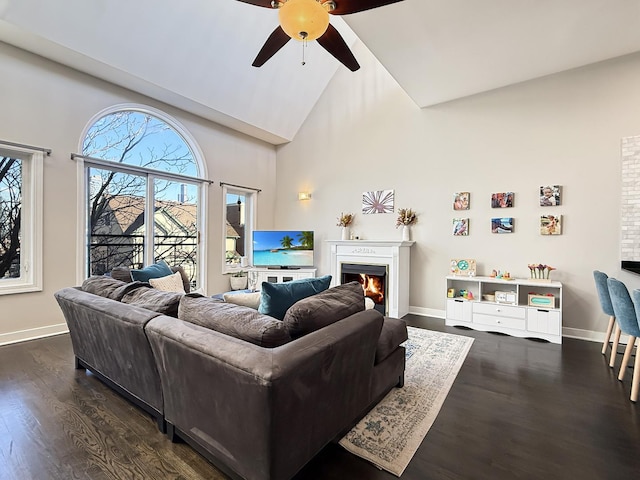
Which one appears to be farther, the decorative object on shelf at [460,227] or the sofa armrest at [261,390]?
the decorative object on shelf at [460,227]

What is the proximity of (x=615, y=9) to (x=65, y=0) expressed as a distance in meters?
5.08

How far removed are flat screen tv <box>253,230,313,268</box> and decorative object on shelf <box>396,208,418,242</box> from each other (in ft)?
5.59

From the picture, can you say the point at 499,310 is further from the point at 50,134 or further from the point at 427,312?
the point at 50,134

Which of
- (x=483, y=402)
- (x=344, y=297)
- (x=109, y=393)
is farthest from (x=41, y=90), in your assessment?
(x=483, y=402)

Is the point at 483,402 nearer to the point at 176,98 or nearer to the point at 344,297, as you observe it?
the point at 344,297

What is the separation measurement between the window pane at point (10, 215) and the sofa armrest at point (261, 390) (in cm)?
306

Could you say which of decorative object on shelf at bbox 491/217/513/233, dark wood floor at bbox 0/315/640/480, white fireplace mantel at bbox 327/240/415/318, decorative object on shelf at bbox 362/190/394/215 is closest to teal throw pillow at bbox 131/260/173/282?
dark wood floor at bbox 0/315/640/480

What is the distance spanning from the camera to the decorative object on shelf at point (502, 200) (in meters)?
4.06

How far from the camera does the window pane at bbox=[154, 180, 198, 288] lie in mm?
4793

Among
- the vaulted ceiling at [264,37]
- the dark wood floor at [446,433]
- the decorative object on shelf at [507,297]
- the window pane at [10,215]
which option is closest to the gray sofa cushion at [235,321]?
the dark wood floor at [446,433]

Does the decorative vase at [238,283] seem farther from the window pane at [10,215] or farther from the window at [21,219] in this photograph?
the window pane at [10,215]

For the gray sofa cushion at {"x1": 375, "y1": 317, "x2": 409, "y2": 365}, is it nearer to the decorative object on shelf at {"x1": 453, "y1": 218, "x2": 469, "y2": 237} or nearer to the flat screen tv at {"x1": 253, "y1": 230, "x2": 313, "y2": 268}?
the decorative object on shelf at {"x1": 453, "y1": 218, "x2": 469, "y2": 237}

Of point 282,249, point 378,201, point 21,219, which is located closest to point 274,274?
point 282,249

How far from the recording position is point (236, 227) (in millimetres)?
6020
